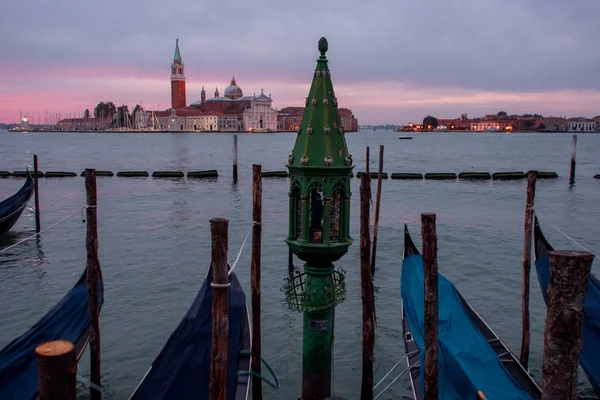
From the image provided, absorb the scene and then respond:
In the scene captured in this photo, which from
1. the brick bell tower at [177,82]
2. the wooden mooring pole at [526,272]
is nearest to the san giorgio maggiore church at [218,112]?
the brick bell tower at [177,82]

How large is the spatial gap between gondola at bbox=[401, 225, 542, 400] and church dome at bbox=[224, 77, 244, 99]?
16979 cm

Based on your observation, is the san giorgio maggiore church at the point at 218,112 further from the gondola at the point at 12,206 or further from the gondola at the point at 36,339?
the gondola at the point at 36,339

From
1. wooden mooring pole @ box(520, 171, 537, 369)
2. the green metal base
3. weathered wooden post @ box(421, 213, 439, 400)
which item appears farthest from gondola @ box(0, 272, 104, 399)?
wooden mooring pole @ box(520, 171, 537, 369)

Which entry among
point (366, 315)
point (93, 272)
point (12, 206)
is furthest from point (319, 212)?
point (12, 206)

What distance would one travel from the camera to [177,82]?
163 meters

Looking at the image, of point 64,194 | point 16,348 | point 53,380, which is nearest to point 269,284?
point 16,348

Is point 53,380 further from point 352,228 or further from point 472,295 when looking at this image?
point 352,228

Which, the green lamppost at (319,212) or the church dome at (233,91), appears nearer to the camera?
the green lamppost at (319,212)

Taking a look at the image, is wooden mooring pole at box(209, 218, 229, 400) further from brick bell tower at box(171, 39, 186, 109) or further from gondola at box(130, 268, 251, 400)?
brick bell tower at box(171, 39, 186, 109)

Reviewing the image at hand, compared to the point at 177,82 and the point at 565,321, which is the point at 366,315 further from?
the point at 177,82

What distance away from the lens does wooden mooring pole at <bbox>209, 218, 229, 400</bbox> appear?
4.38 m

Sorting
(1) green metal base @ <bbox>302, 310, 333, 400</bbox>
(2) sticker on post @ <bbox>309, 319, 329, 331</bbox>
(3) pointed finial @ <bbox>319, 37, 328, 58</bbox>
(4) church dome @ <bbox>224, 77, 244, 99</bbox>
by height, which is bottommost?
(1) green metal base @ <bbox>302, 310, 333, 400</bbox>

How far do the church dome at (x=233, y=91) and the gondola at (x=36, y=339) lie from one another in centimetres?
17000

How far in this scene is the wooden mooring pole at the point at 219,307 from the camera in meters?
4.38
